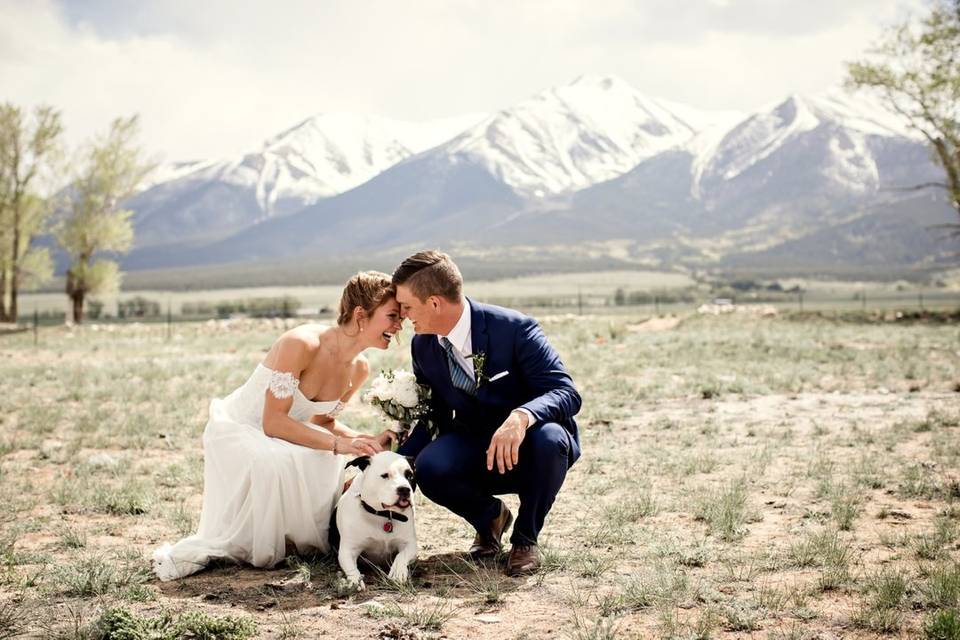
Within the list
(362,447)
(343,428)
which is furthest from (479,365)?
(343,428)

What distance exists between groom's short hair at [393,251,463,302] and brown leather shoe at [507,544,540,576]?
167 cm

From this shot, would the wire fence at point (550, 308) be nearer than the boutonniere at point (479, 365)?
No

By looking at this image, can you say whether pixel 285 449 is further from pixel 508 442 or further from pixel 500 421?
pixel 508 442

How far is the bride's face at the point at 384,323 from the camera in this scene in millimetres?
5902

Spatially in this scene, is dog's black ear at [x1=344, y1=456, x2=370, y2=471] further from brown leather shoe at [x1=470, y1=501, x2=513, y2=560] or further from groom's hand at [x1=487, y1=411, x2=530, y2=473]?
brown leather shoe at [x1=470, y1=501, x2=513, y2=560]

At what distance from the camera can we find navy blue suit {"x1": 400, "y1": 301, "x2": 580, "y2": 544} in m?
5.75

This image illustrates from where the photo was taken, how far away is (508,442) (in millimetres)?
5371

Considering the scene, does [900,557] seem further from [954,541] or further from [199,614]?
[199,614]

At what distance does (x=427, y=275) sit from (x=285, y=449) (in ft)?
5.10

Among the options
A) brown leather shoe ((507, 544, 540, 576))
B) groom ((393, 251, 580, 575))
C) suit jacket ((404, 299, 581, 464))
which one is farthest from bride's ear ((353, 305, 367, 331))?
brown leather shoe ((507, 544, 540, 576))

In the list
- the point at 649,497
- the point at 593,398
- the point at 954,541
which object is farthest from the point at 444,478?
the point at 593,398

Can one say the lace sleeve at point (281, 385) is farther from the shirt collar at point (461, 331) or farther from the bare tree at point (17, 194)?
the bare tree at point (17, 194)

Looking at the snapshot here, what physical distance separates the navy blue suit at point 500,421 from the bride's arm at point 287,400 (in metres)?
0.65

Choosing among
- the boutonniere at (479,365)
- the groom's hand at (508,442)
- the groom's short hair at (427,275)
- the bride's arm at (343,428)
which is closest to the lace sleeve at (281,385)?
the bride's arm at (343,428)
